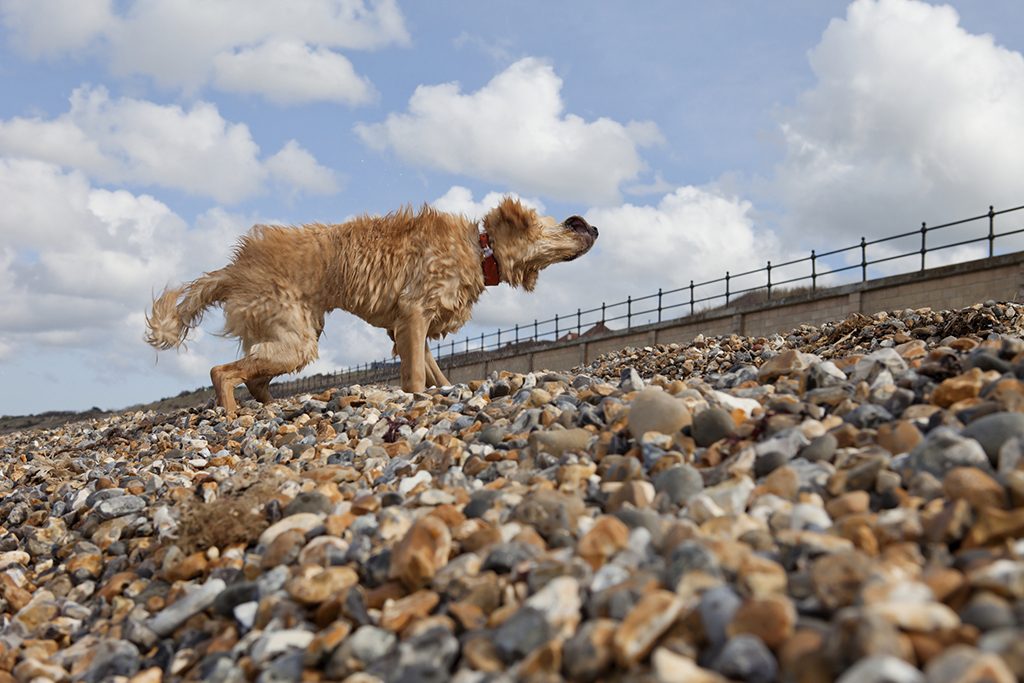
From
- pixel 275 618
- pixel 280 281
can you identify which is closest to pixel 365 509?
pixel 275 618

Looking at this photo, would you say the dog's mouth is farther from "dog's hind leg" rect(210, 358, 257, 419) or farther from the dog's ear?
Answer: "dog's hind leg" rect(210, 358, 257, 419)

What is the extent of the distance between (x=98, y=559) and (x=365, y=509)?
1.56m

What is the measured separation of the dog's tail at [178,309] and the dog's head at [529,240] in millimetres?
2628

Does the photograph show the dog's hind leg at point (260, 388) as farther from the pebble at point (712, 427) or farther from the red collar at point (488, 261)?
the pebble at point (712, 427)

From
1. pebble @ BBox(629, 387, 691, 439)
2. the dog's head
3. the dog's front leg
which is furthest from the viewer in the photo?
the dog's head

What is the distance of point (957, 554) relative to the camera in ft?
7.11

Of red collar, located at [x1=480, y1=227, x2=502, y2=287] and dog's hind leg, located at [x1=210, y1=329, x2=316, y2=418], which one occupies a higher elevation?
red collar, located at [x1=480, y1=227, x2=502, y2=287]

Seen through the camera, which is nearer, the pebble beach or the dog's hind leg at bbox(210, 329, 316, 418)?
the pebble beach

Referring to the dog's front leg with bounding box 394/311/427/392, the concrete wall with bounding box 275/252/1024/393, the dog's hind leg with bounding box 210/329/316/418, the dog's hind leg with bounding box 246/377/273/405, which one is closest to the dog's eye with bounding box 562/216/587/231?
the dog's front leg with bounding box 394/311/427/392

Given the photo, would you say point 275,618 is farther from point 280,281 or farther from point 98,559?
point 280,281

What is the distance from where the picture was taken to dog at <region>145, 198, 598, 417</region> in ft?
25.6

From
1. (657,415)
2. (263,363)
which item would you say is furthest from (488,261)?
(657,415)

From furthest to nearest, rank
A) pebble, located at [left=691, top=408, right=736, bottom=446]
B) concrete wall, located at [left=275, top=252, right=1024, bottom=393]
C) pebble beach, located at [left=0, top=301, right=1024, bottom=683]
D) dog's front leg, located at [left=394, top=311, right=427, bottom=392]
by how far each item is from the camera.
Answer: concrete wall, located at [left=275, top=252, right=1024, bottom=393] → dog's front leg, located at [left=394, top=311, right=427, bottom=392] → pebble, located at [left=691, top=408, right=736, bottom=446] → pebble beach, located at [left=0, top=301, right=1024, bottom=683]

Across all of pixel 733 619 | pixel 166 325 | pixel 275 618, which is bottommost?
pixel 275 618
